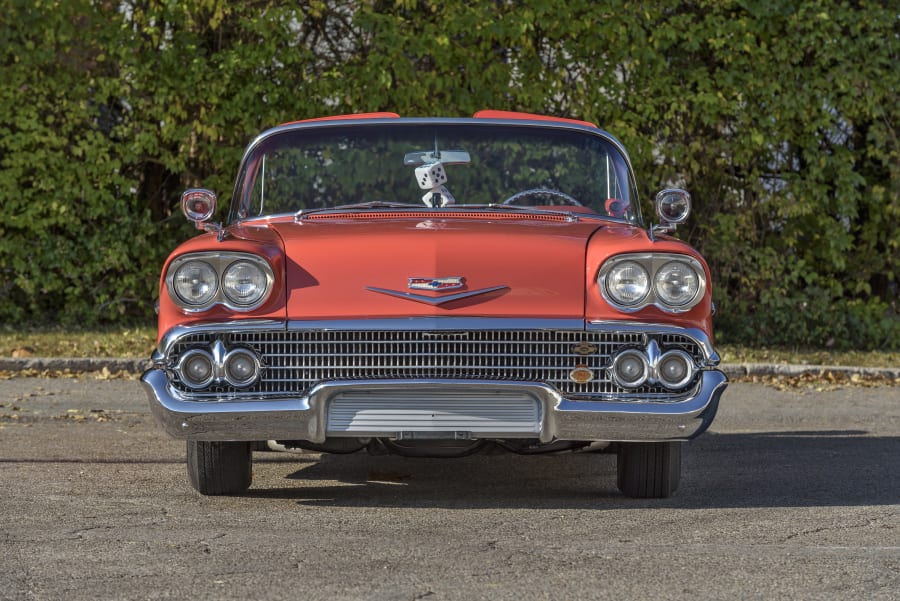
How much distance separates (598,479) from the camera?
6.48 m

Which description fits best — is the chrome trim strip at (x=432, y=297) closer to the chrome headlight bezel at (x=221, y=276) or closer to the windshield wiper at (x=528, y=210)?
the chrome headlight bezel at (x=221, y=276)

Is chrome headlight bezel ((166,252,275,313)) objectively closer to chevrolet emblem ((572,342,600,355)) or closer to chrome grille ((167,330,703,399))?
chrome grille ((167,330,703,399))

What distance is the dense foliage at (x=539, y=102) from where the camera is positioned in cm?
1309

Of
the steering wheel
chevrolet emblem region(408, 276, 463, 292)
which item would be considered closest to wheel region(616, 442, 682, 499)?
chevrolet emblem region(408, 276, 463, 292)

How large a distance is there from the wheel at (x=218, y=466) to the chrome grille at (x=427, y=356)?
0.48 metres

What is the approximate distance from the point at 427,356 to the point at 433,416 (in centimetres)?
23

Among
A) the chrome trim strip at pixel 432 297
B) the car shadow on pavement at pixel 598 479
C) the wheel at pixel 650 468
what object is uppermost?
the chrome trim strip at pixel 432 297

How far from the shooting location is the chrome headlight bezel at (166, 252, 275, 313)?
17.2 feet

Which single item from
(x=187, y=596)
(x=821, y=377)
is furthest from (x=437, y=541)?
(x=821, y=377)

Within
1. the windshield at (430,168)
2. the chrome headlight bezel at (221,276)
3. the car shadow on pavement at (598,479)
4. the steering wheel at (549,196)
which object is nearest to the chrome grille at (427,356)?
the chrome headlight bezel at (221,276)

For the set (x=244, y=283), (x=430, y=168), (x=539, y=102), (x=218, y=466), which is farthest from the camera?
(x=539, y=102)

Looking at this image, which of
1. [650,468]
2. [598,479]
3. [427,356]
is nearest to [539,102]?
[598,479]

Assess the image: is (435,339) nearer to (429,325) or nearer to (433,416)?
(429,325)

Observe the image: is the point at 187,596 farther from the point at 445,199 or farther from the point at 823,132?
the point at 823,132
